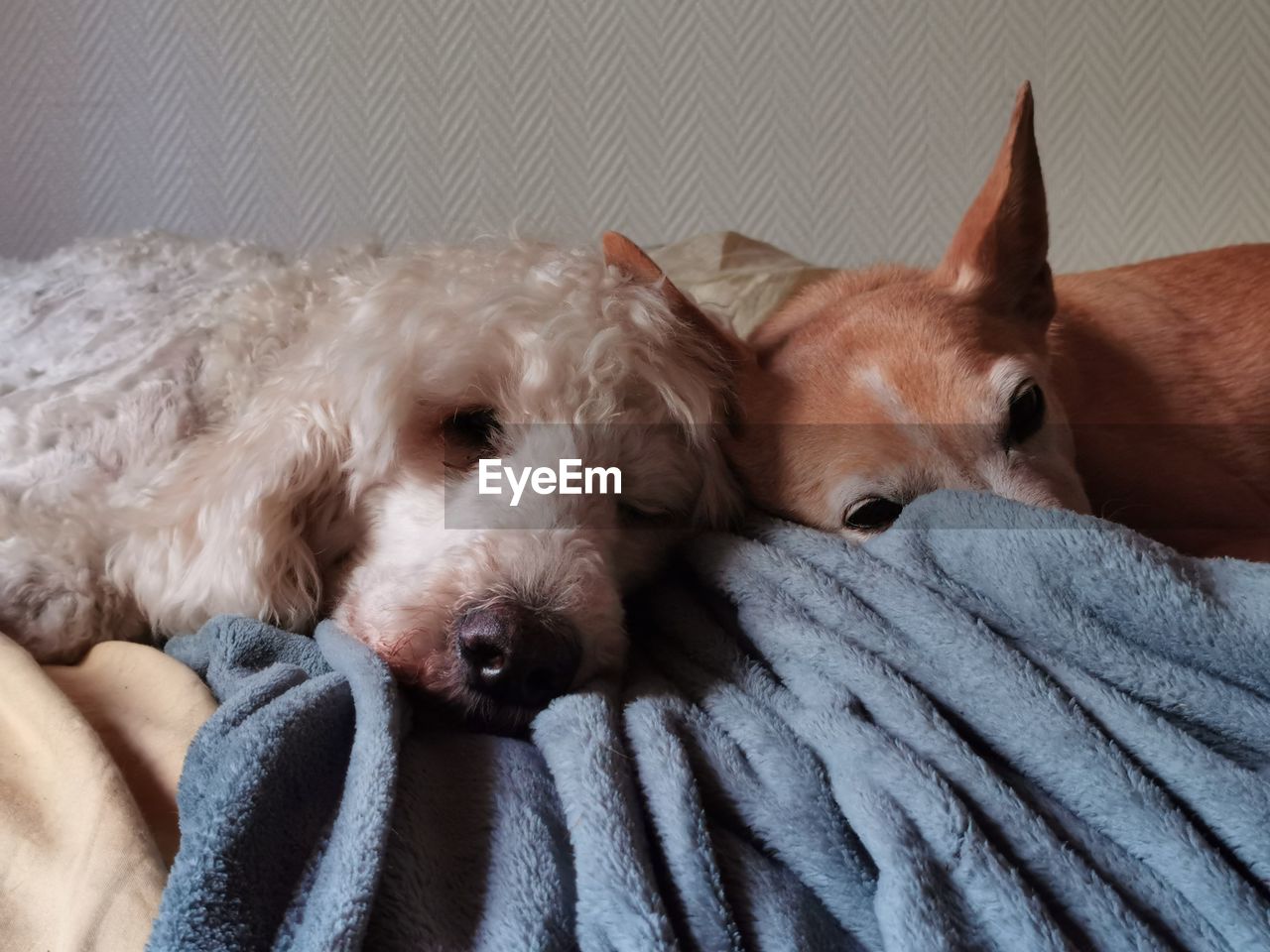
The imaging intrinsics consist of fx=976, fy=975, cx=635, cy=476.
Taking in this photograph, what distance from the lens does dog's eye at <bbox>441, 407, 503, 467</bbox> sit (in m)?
1.05

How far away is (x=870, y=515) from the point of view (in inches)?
39.9

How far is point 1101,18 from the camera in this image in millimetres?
1980

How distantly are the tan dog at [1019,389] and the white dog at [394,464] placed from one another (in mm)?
124

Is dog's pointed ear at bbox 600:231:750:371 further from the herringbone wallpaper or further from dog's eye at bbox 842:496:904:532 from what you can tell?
the herringbone wallpaper

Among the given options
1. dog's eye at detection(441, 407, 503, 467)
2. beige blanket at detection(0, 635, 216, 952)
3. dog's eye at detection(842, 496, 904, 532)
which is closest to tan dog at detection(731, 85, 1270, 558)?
Result: dog's eye at detection(842, 496, 904, 532)

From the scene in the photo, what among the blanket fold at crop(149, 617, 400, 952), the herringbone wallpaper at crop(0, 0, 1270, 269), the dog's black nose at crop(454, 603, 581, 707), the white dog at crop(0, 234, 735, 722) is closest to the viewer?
the blanket fold at crop(149, 617, 400, 952)

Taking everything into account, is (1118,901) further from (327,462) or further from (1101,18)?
(1101,18)

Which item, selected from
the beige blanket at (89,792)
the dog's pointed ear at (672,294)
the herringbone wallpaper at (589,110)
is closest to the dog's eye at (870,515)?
the dog's pointed ear at (672,294)

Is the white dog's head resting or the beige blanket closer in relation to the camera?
the beige blanket

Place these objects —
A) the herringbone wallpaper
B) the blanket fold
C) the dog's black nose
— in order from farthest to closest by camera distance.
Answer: the herringbone wallpaper
the dog's black nose
the blanket fold

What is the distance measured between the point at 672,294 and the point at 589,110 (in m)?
1.01

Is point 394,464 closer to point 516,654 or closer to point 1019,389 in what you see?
point 516,654

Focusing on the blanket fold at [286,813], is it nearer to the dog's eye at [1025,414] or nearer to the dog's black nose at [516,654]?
the dog's black nose at [516,654]

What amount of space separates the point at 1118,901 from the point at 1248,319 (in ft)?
3.58
